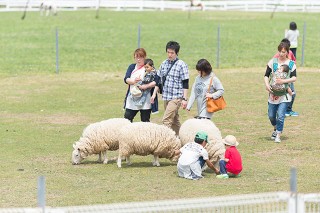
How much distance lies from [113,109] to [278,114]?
580 cm

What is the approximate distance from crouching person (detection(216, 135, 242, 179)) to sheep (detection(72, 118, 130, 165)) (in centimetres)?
178

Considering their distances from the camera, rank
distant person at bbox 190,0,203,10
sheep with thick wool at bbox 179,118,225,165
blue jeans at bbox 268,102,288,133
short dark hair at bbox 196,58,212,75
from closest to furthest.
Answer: sheep with thick wool at bbox 179,118,225,165 → short dark hair at bbox 196,58,212,75 → blue jeans at bbox 268,102,288,133 → distant person at bbox 190,0,203,10

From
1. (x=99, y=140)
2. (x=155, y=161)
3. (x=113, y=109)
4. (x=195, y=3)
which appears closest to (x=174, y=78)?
(x=155, y=161)

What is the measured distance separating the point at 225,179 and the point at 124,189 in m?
1.49

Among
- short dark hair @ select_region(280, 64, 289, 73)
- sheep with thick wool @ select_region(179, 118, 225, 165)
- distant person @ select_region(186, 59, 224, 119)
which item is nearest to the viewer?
sheep with thick wool @ select_region(179, 118, 225, 165)

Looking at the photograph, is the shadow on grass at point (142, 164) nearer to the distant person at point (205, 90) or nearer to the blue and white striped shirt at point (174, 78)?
the distant person at point (205, 90)

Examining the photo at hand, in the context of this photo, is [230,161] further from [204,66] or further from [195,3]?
[195,3]

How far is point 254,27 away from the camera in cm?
4375

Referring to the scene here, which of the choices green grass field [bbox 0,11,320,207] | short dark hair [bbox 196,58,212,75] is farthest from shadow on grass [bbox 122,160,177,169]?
short dark hair [bbox 196,58,212,75]

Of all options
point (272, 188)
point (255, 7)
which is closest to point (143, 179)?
point (272, 188)

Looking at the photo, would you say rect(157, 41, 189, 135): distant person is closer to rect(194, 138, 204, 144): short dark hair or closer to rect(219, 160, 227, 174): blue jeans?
rect(194, 138, 204, 144): short dark hair

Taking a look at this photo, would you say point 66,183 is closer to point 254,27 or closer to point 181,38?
point 181,38

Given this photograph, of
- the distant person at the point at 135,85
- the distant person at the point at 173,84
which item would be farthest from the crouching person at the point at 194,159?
the distant person at the point at 135,85

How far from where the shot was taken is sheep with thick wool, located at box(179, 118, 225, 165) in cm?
1164
